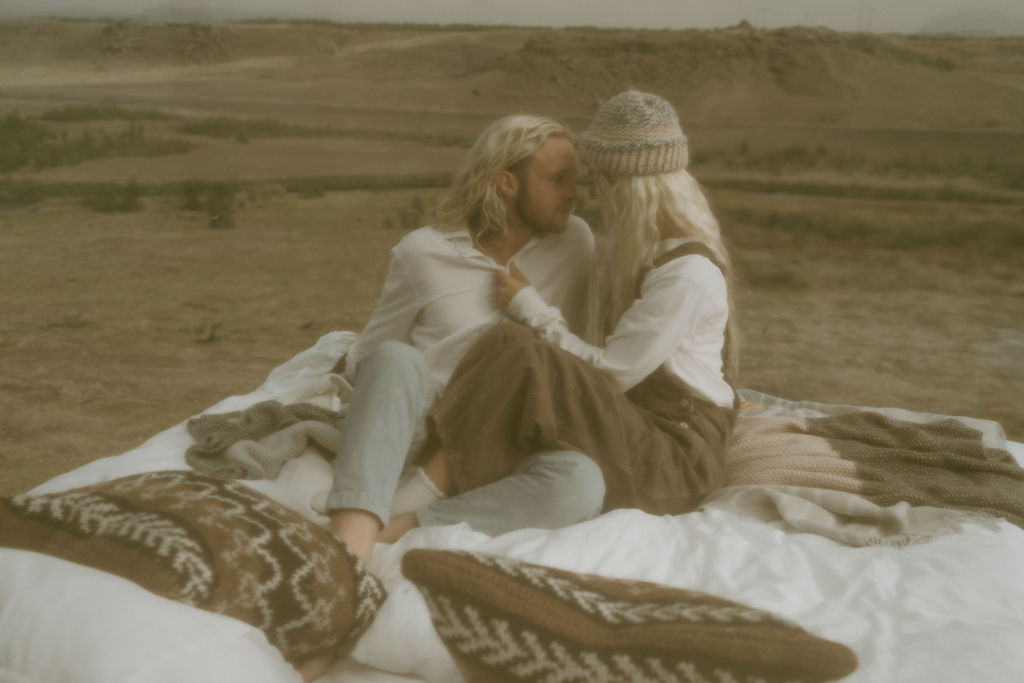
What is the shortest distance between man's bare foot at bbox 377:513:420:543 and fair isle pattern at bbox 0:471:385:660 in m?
0.25

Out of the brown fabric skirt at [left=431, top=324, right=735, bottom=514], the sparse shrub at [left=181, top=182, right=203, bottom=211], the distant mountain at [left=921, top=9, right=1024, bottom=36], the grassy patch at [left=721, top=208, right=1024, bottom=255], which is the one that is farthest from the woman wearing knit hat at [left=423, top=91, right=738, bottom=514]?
the sparse shrub at [left=181, top=182, right=203, bottom=211]

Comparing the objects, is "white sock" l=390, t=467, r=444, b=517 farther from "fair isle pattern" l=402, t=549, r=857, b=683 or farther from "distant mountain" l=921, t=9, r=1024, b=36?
"distant mountain" l=921, t=9, r=1024, b=36

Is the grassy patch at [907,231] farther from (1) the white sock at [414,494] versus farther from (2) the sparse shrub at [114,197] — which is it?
(1) the white sock at [414,494]

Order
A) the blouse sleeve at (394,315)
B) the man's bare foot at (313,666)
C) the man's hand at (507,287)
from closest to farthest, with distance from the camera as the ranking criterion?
the man's bare foot at (313,666), the man's hand at (507,287), the blouse sleeve at (394,315)

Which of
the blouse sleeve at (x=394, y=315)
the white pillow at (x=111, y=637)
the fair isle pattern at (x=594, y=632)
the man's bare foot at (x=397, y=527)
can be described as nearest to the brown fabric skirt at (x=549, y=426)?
the man's bare foot at (x=397, y=527)

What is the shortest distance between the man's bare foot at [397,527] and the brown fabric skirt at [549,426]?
14cm

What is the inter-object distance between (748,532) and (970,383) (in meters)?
3.55

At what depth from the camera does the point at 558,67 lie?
7.34 m

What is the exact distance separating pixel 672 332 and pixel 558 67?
233 inches

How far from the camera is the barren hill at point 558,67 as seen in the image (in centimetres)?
642

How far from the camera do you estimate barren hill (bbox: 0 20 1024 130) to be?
21.1 feet

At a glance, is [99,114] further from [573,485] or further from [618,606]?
[618,606]

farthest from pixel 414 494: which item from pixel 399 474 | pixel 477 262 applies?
pixel 477 262

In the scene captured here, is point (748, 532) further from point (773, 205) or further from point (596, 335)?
point (773, 205)
